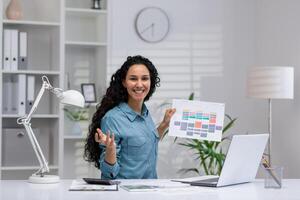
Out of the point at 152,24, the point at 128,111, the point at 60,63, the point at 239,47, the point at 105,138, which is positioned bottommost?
the point at 105,138

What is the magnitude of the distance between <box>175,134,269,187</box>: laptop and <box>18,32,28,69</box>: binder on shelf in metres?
2.16

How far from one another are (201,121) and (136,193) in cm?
72

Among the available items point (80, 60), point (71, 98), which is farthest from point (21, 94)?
point (71, 98)

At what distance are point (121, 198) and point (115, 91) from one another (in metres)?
0.96

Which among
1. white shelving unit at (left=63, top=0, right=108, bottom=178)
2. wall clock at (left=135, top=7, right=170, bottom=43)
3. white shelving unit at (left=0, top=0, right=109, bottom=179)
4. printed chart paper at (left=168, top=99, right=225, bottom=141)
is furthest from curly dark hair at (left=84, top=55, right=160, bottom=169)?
wall clock at (left=135, top=7, right=170, bottom=43)

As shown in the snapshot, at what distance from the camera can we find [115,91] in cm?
327

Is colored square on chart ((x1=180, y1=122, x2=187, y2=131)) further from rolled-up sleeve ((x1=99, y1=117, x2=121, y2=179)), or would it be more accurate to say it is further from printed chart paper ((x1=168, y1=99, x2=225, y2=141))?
rolled-up sleeve ((x1=99, y1=117, x2=121, y2=179))

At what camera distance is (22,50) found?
15.0 feet

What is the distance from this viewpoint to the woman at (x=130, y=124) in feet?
10.3

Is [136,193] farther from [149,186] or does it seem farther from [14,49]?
[14,49]

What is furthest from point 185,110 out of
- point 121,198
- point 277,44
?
point 277,44

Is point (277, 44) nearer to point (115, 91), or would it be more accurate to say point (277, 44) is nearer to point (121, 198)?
point (115, 91)

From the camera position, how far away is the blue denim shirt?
3125mm

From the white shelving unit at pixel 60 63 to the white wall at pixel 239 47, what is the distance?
220mm
